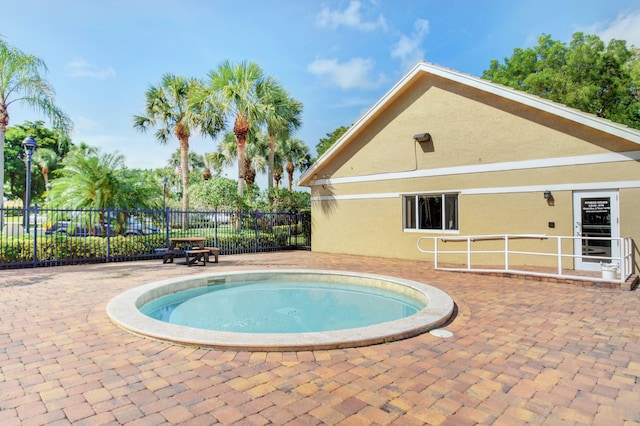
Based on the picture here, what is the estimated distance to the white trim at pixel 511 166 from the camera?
9.33 meters

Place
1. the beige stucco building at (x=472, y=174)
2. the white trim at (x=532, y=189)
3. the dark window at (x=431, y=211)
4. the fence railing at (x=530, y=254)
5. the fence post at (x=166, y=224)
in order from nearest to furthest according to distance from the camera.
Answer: the fence railing at (x=530, y=254)
the white trim at (x=532, y=189)
the beige stucco building at (x=472, y=174)
the dark window at (x=431, y=211)
the fence post at (x=166, y=224)

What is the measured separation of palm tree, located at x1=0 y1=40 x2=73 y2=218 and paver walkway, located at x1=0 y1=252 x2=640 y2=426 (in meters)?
13.0

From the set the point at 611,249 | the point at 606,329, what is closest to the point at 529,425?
the point at 606,329

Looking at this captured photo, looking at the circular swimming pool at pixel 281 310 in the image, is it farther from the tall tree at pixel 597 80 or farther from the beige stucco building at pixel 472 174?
the tall tree at pixel 597 80

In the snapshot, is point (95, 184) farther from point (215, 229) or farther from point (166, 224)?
point (215, 229)

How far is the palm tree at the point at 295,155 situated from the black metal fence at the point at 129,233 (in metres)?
18.2

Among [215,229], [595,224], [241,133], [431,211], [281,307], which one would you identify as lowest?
[281,307]

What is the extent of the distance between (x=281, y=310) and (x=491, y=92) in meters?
9.48

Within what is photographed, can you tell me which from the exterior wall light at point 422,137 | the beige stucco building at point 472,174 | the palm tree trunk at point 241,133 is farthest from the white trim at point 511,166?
the palm tree trunk at point 241,133

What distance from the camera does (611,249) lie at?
30.8 feet

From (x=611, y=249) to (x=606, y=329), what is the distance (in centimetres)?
570

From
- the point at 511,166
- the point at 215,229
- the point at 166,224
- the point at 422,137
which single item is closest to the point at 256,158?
the point at 215,229

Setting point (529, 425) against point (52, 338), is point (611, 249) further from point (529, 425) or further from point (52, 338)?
point (52, 338)

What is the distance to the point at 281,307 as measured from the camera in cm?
760
